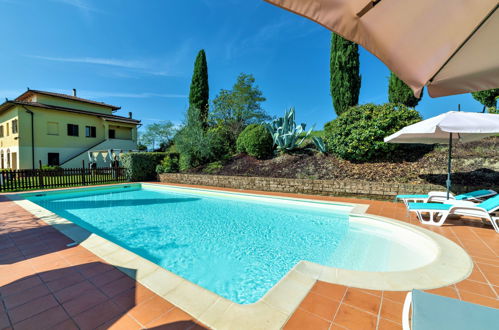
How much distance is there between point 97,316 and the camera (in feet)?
6.32

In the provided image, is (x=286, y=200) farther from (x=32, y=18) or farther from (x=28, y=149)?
(x=28, y=149)

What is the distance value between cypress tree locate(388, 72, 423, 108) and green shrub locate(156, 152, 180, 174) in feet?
49.4

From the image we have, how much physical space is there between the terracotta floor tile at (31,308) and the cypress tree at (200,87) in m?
17.7

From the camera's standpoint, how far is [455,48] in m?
1.51

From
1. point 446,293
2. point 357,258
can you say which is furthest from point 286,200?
point 446,293

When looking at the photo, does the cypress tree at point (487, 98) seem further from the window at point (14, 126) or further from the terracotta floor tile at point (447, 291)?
the window at point (14, 126)

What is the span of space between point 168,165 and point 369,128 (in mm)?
12148

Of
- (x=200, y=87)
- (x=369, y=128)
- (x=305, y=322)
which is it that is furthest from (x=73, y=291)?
(x=200, y=87)

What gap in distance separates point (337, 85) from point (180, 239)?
12.9 meters

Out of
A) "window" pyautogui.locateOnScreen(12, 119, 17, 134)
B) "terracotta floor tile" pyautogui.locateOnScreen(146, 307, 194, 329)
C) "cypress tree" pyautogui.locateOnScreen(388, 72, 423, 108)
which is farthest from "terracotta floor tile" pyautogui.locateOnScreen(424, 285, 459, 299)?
"window" pyautogui.locateOnScreen(12, 119, 17, 134)

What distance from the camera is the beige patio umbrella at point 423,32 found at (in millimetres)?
1093

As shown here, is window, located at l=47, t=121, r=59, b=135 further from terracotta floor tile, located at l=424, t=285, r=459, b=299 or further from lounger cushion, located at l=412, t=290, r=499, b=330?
terracotta floor tile, located at l=424, t=285, r=459, b=299

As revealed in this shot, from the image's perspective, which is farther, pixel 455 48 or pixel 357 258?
pixel 357 258

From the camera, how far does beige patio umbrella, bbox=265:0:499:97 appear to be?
1.09 metres
